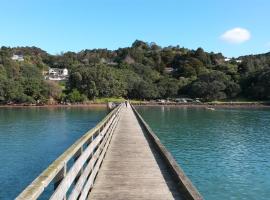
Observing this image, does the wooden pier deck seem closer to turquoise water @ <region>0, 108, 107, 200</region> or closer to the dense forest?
turquoise water @ <region>0, 108, 107, 200</region>

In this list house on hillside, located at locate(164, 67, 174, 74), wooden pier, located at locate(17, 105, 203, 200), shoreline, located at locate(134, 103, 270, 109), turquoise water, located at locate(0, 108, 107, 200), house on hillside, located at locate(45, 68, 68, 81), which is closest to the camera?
wooden pier, located at locate(17, 105, 203, 200)

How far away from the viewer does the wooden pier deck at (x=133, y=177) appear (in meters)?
9.34

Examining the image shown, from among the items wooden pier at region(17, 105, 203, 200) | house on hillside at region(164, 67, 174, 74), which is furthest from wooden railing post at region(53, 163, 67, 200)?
house on hillside at region(164, 67, 174, 74)

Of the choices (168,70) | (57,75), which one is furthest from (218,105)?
(57,75)

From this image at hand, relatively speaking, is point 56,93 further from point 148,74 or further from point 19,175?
point 19,175

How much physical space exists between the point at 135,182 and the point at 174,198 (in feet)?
6.43

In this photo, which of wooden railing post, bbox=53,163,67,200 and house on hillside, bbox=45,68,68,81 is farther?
house on hillside, bbox=45,68,68,81

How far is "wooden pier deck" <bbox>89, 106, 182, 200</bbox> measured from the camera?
30.7 ft

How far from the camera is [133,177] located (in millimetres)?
11383

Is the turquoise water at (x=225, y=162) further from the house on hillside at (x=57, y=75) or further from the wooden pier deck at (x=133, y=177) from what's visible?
the house on hillside at (x=57, y=75)

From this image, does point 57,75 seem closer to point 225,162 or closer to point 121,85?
point 121,85

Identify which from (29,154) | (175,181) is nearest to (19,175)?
(29,154)

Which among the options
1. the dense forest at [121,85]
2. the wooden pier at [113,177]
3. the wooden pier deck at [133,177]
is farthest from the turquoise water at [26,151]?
the dense forest at [121,85]

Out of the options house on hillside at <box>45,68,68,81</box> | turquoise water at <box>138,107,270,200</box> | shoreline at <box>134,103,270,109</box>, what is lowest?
turquoise water at <box>138,107,270,200</box>
